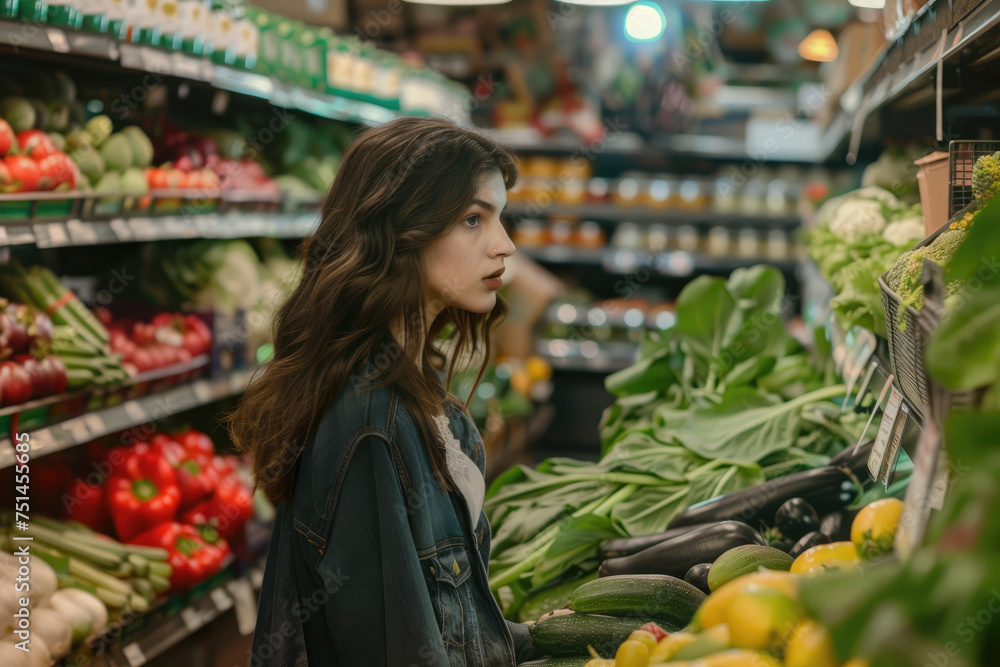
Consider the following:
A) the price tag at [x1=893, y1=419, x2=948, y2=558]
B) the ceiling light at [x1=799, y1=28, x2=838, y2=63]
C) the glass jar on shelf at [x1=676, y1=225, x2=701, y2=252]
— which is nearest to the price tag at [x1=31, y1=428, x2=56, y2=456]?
the price tag at [x1=893, y1=419, x2=948, y2=558]

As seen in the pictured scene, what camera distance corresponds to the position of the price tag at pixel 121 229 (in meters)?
2.61

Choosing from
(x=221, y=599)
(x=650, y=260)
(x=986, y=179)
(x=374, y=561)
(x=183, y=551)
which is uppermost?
(x=650, y=260)

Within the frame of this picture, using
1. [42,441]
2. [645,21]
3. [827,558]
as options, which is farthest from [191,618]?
[645,21]

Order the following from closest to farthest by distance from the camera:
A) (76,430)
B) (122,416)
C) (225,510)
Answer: (76,430), (122,416), (225,510)

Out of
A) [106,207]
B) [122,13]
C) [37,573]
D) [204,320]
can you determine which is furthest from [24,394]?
[122,13]

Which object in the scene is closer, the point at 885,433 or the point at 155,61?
the point at 885,433

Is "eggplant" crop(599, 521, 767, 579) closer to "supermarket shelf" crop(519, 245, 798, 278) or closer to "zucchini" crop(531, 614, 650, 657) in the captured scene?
"zucchini" crop(531, 614, 650, 657)

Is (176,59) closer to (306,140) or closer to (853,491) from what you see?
(306,140)

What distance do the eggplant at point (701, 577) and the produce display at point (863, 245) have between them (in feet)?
1.96

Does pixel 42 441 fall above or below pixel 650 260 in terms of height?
below

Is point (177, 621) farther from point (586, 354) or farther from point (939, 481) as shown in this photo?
point (586, 354)

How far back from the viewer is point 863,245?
6.32 feet

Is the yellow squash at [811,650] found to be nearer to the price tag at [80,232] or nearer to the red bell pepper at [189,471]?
the price tag at [80,232]

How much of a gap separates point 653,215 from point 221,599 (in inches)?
184
